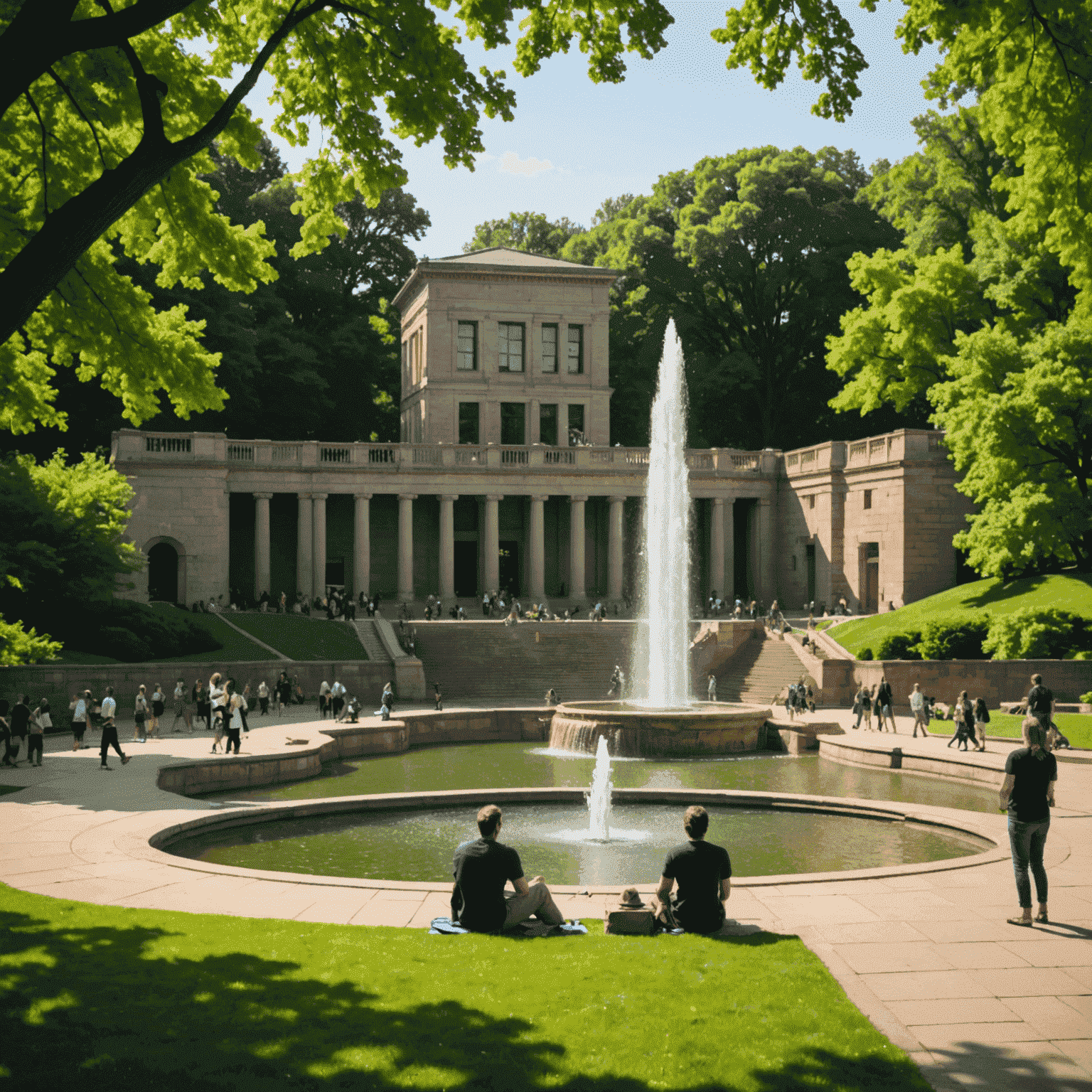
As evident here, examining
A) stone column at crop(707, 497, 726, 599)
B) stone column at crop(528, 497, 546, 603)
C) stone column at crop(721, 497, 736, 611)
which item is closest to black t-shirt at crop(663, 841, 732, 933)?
stone column at crop(528, 497, 546, 603)

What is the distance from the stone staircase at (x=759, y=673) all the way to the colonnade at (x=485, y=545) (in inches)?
569

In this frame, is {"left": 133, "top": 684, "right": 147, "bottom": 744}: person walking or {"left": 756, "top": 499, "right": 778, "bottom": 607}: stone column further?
{"left": 756, "top": 499, "right": 778, "bottom": 607}: stone column

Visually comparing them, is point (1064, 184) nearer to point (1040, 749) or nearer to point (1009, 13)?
point (1009, 13)

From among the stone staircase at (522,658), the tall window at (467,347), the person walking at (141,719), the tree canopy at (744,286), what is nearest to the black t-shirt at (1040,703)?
the person walking at (141,719)

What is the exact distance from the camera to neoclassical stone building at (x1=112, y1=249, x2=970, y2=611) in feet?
180

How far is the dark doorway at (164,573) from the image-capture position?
2256 inches

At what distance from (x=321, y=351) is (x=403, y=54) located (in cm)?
6272

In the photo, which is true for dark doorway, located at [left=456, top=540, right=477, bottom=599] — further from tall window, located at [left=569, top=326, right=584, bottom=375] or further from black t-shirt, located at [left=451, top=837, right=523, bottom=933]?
black t-shirt, located at [left=451, top=837, right=523, bottom=933]

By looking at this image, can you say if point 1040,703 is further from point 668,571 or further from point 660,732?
point 668,571

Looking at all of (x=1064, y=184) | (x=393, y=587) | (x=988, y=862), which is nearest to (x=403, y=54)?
(x=1064, y=184)

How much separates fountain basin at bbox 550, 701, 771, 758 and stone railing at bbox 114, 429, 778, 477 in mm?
31321

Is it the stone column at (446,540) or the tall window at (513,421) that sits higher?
the tall window at (513,421)

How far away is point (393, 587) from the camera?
66125 mm

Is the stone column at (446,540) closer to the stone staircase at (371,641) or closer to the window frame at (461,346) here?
the window frame at (461,346)
